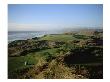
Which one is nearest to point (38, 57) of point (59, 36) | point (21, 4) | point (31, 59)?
point (31, 59)

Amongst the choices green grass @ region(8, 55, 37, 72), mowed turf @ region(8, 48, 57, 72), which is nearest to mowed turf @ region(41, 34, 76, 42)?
mowed turf @ region(8, 48, 57, 72)

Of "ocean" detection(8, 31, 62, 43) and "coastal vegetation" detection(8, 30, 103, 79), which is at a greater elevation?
"ocean" detection(8, 31, 62, 43)

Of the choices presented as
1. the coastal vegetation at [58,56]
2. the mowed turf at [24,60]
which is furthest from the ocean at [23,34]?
the mowed turf at [24,60]

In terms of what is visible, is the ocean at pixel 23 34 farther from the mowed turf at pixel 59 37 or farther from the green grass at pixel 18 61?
the green grass at pixel 18 61

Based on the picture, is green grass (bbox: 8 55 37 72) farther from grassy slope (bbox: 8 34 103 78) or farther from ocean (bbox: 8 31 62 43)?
ocean (bbox: 8 31 62 43)

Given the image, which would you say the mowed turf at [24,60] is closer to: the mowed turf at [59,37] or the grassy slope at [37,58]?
the grassy slope at [37,58]

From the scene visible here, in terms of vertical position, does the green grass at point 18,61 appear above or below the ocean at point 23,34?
below

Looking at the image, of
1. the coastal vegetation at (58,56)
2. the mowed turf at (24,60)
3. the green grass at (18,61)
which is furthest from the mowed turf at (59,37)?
the green grass at (18,61)

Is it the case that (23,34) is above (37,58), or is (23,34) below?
above

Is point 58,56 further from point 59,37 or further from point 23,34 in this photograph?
point 23,34

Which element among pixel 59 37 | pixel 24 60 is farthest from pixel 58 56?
pixel 24 60
